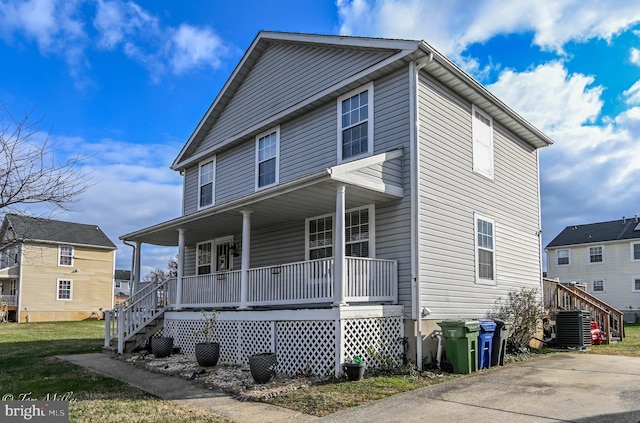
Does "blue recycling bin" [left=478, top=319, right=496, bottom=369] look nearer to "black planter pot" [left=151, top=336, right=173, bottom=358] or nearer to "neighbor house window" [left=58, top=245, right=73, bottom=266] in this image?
"black planter pot" [left=151, top=336, right=173, bottom=358]

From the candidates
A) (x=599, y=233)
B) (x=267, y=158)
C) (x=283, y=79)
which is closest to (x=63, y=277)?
(x=267, y=158)

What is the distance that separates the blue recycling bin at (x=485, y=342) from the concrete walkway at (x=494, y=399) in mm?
406

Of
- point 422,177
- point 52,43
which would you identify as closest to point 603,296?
point 422,177

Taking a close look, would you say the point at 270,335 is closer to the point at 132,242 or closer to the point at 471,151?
the point at 471,151

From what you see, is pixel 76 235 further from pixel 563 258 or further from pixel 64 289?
pixel 563 258

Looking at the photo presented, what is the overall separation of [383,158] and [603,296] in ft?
105

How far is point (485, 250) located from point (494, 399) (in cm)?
589

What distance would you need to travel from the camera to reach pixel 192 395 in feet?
27.8

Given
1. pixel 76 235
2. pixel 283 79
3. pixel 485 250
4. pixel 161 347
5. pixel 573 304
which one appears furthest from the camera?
pixel 76 235

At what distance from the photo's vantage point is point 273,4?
40.9ft

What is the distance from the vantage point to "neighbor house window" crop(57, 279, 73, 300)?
36219 mm

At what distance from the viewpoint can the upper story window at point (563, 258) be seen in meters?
38.5

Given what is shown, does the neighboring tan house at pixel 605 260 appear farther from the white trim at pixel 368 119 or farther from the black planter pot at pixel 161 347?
the black planter pot at pixel 161 347

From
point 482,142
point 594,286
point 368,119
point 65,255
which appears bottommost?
point 594,286
